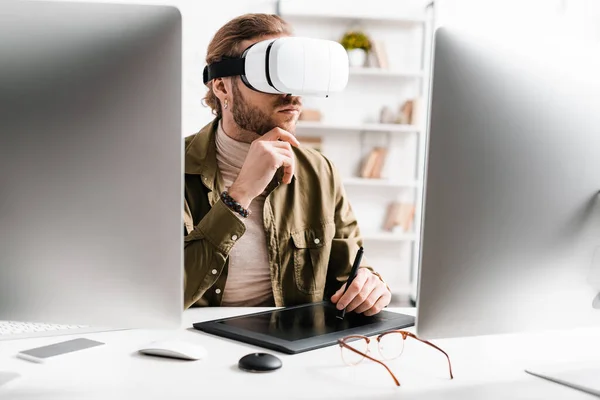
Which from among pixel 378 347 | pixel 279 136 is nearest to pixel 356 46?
pixel 279 136

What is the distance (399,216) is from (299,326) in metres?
2.97

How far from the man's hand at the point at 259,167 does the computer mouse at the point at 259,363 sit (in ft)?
1.96

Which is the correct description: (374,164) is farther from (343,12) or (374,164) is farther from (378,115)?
(343,12)

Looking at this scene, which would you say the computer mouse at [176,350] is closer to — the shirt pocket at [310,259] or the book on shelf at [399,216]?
the shirt pocket at [310,259]

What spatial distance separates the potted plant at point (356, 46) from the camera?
13.1 ft

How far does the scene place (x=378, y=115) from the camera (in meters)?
4.14

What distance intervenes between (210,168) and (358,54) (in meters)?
2.45

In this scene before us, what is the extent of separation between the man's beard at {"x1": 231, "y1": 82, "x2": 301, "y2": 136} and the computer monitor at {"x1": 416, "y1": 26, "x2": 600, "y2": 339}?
101 cm

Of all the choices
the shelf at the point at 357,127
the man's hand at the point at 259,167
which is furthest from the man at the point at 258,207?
the shelf at the point at 357,127

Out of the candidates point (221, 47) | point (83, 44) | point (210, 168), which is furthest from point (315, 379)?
point (221, 47)

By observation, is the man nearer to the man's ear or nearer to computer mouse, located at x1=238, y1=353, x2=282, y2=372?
the man's ear

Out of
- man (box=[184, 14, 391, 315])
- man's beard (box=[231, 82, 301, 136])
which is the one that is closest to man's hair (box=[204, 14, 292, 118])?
man (box=[184, 14, 391, 315])

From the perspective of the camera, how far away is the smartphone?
1.02m

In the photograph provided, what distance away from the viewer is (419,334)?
0.92m
